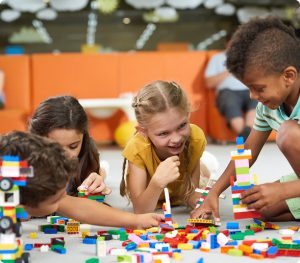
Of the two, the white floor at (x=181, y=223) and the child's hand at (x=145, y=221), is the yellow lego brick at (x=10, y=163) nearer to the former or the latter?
the white floor at (x=181, y=223)

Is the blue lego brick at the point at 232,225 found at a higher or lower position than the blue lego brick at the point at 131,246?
higher

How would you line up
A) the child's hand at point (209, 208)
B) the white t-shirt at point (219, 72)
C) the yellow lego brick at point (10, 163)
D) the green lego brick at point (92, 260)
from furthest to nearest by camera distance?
the white t-shirt at point (219, 72) < the child's hand at point (209, 208) < the green lego brick at point (92, 260) < the yellow lego brick at point (10, 163)

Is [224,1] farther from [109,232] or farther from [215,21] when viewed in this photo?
[109,232]

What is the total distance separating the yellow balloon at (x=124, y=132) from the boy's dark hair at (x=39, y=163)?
291 centimetres

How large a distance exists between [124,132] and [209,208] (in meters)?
Answer: 2.55

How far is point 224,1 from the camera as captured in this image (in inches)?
340

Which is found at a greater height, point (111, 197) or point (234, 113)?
point (234, 113)

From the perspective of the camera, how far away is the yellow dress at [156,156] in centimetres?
200

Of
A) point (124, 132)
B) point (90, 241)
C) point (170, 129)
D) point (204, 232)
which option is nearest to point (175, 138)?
point (170, 129)

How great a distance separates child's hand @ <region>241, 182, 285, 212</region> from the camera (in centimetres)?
160

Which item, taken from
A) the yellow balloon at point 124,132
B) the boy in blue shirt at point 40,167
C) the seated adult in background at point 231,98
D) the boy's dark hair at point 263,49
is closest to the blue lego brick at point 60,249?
the boy in blue shirt at point 40,167

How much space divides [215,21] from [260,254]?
7741 mm

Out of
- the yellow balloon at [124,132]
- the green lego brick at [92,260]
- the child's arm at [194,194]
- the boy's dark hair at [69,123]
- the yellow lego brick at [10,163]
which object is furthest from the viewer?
the yellow balloon at [124,132]

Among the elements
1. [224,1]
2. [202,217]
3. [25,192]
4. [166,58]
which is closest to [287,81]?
[202,217]
